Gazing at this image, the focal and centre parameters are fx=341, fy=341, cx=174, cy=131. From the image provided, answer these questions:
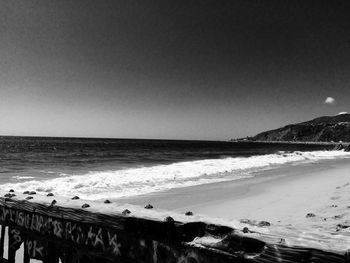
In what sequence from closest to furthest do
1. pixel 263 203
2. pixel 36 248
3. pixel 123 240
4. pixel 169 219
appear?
pixel 169 219, pixel 123 240, pixel 36 248, pixel 263 203

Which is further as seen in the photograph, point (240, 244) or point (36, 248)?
point (36, 248)

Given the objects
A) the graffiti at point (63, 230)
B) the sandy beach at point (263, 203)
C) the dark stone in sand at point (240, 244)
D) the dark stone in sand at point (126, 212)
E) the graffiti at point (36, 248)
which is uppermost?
the dark stone in sand at point (126, 212)

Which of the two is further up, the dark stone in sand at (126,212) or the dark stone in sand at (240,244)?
the dark stone in sand at (126,212)

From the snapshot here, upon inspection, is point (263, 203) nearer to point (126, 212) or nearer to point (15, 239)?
point (15, 239)

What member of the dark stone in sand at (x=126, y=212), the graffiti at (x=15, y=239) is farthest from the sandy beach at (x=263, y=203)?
the dark stone in sand at (x=126, y=212)

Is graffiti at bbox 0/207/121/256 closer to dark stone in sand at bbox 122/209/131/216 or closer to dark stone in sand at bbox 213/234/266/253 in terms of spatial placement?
dark stone in sand at bbox 122/209/131/216

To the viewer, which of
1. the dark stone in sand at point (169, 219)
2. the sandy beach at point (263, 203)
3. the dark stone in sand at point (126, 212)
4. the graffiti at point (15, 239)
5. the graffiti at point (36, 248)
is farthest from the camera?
the sandy beach at point (263, 203)

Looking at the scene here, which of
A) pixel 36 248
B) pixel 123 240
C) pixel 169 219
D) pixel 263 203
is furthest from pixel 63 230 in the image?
pixel 263 203

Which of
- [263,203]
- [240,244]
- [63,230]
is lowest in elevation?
[263,203]

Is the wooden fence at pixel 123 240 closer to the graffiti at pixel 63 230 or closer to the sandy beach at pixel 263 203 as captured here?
the graffiti at pixel 63 230

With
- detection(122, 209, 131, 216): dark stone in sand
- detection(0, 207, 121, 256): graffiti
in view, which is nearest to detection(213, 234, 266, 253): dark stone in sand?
detection(122, 209, 131, 216): dark stone in sand

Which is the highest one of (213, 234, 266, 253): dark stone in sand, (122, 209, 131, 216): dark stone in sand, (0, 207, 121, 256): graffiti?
(122, 209, 131, 216): dark stone in sand

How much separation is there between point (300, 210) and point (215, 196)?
3.86 m

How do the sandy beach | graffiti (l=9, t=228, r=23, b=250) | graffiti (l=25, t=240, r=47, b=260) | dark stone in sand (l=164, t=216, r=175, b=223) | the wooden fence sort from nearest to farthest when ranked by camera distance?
the wooden fence < dark stone in sand (l=164, t=216, r=175, b=223) < graffiti (l=25, t=240, r=47, b=260) < graffiti (l=9, t=228, r=23, b=250) < the sandy beach
